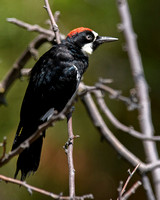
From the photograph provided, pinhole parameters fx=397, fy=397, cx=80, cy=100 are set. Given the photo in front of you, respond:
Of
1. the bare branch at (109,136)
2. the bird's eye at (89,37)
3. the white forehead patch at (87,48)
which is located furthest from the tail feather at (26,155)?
the bird's eye at (89,37)

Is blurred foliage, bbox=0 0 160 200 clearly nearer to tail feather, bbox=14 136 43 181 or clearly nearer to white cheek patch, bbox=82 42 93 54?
white cheek patch, bbox=82 42 93 54

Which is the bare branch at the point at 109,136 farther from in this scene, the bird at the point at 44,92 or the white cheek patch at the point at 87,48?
the white cheek patch at the point at 87,48

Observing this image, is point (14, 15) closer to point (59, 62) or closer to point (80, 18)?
point (80, 18)

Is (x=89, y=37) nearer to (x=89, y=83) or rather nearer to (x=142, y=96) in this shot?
(x=142, y=96)

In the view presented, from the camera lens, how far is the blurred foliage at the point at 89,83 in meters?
3.75

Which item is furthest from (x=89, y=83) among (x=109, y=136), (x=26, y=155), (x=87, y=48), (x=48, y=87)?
(x=26, y=155)

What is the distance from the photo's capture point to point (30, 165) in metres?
2.68

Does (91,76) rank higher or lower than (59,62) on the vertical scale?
higher

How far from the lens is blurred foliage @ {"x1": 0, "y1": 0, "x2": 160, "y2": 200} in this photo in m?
3.75

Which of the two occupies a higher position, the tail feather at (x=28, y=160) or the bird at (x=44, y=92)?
the bird at (x=44, y=92)

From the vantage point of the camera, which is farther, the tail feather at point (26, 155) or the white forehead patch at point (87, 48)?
the white forehead patch at point (87, 48)

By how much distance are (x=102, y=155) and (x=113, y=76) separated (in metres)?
0.82

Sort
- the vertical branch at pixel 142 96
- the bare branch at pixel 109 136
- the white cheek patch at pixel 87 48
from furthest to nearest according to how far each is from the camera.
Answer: the white cheek patch at pixel 87 48
the vertical branch at pixel 142 96
the bare branch at pixel 109 136

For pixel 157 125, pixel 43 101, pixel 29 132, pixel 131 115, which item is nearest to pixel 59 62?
pixel 43 101
